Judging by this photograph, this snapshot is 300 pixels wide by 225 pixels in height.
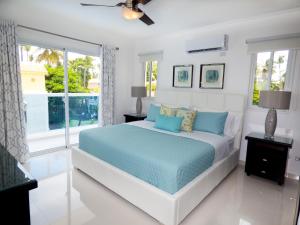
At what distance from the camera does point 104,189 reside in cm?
253

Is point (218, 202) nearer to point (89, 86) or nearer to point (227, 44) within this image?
point (227, 44)

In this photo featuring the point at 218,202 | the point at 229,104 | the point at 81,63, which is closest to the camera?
the point at 218,202

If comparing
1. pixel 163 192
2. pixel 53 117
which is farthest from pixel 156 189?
pixel 53 117

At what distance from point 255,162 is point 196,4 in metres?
2.58

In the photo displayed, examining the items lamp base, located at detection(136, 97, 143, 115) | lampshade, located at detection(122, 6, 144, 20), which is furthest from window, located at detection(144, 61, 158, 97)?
lampshade, located at detection(122, 6, 144, 20)

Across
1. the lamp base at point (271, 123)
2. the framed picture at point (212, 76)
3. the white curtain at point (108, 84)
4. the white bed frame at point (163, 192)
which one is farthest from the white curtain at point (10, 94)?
the lamp base at point (271, 123)

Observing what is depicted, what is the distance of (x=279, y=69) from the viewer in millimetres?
3096

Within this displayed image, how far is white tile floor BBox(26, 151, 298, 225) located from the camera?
201 centimetres

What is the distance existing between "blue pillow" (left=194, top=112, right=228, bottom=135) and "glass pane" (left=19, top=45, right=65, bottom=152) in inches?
116

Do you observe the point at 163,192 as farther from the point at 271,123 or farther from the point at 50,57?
the point at 50,57

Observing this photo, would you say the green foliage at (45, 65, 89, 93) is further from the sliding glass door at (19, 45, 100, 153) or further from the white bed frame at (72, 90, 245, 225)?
the white bed frame at (72, 90, 245, 225)

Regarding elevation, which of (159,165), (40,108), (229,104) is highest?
(229,104)

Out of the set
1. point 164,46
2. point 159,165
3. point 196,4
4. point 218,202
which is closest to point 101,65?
point 164,46

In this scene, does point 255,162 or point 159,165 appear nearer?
point 159,165
